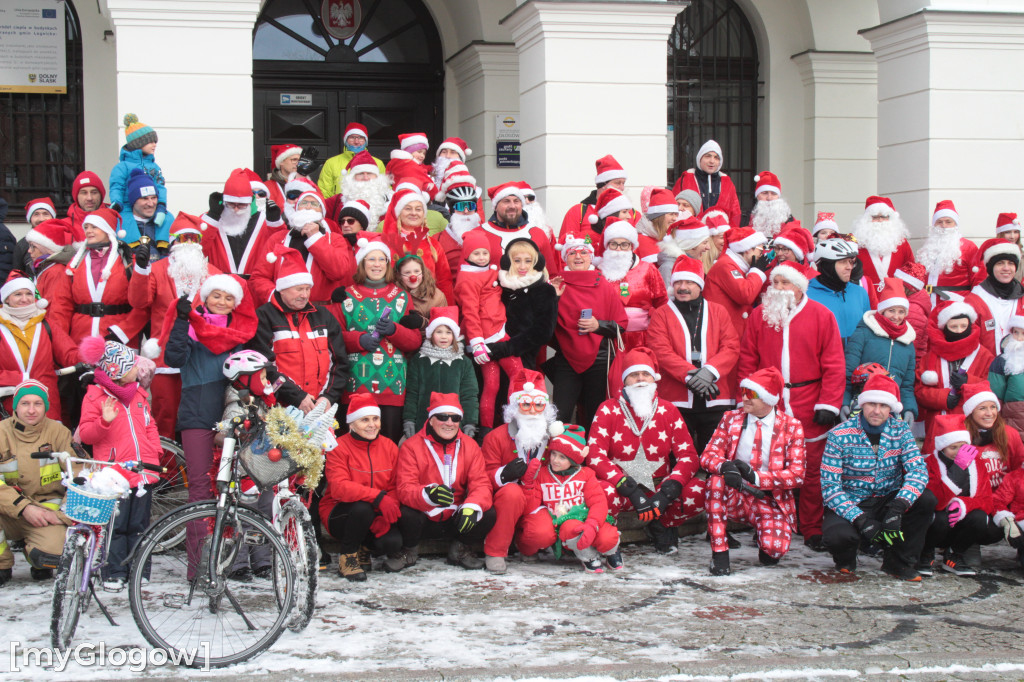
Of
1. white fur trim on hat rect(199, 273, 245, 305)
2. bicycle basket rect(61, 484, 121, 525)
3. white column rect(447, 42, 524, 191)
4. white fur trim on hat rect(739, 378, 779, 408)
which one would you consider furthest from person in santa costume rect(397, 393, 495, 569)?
white column rect(447, 42, 524, 191)

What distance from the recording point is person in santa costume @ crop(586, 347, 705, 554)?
22.3 ft

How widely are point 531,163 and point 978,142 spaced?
13.0 feet

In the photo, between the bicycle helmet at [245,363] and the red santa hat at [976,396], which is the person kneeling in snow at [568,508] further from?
the red santa hat at [976,396]

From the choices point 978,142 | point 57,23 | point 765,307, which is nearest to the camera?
point 765,307

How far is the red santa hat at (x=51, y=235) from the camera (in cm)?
716

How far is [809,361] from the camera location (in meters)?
6.98

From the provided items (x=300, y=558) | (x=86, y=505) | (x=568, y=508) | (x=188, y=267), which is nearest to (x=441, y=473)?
(x=568, y=508)

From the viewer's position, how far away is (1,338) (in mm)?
6617

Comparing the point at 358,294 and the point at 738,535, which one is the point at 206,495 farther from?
the point at 738,535

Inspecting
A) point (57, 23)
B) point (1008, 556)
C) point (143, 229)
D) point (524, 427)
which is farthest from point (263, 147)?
point (1008, 556)

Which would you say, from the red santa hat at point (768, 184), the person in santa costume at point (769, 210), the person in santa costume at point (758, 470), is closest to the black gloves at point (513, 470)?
the person in santa costume at point (758, 470)

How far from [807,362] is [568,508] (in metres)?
1.79

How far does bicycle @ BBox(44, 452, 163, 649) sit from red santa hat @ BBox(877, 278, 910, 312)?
15.0 feet

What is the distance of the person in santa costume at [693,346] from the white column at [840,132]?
592cm
